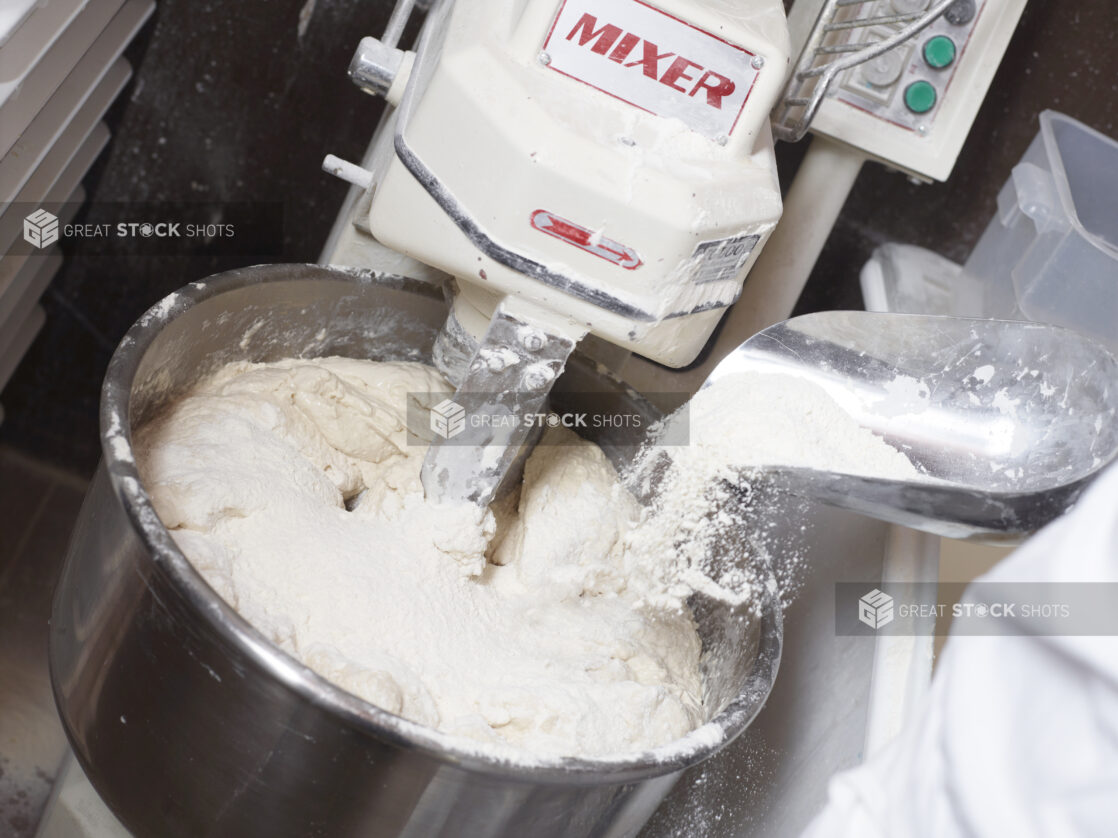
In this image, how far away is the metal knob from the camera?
821 mm

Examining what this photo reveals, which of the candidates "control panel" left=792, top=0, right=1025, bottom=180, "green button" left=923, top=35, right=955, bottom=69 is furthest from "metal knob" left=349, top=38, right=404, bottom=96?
"green button" left=923, top=35, right=955, bottom=69

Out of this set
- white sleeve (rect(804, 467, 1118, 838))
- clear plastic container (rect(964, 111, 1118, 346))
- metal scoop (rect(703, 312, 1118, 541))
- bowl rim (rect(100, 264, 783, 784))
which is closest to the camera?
white sleeve (rect(804, 467, 1118, 838))

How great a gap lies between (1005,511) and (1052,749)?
28cm

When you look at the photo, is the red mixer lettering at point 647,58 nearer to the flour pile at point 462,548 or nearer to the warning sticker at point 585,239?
the warning sticker at point 585,239

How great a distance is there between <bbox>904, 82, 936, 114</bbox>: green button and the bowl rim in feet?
1.99

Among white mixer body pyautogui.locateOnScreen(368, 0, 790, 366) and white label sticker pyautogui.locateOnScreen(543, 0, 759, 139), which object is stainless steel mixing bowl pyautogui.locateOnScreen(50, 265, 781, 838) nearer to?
white mixer body pyautogui.locateOnScreen(368, 0, 790, 366)

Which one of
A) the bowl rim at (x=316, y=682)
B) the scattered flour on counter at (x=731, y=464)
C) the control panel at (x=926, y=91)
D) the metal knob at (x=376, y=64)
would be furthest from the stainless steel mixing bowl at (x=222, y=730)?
the control panel at (x=926, y=91)

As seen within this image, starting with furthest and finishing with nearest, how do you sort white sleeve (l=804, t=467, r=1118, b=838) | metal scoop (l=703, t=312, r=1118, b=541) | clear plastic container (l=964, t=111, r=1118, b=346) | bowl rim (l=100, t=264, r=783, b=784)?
clear plastic container (l=964, t=111, r=1118, b=346)
metal scoop (l=703, t=312, r=1118, b=541)
bowl rim (l=100, t=264, r=783, b=784)
white sleeve (l=804, t=467, r=1118, b=838)

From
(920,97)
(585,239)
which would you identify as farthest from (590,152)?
(920,97)

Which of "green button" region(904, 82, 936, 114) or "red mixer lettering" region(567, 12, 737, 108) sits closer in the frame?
"red mixer lettering" region(567, 12, 737, 108)

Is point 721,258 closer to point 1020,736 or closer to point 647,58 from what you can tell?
point 647,58

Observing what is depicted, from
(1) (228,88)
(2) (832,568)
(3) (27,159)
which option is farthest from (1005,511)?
(1) (228,88)

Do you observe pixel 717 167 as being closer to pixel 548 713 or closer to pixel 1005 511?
pixel 1005 511

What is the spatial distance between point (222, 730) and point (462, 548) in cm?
27
